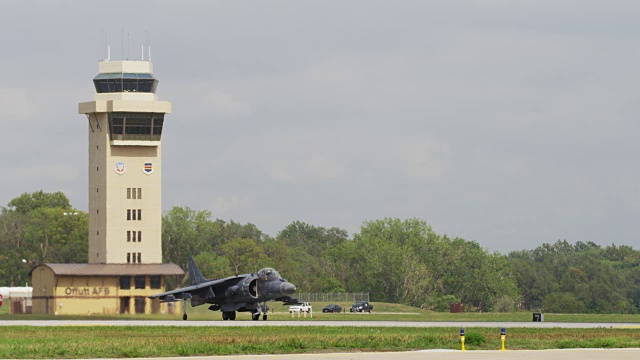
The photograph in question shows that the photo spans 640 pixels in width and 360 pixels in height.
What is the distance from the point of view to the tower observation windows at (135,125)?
400ft

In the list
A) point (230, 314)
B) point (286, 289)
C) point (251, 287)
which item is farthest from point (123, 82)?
point (286, 289)

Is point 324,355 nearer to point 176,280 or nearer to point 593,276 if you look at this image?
point 176,280

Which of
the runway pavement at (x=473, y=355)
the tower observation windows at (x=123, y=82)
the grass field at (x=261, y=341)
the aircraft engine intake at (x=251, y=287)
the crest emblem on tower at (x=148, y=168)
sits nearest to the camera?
the runway pavement at (x=473, y=355)

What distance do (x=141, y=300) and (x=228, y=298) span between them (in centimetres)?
4257

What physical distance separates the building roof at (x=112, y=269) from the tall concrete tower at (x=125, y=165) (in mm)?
1113

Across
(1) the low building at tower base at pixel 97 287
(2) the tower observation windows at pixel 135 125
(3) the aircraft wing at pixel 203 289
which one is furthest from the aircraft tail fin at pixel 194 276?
(2) the tower observation windows at pixel 135 125

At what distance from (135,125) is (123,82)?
4.86 meters

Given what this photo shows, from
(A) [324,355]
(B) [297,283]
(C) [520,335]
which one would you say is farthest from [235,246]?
(A) [324,355]

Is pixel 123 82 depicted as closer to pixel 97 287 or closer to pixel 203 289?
pixel 97 287

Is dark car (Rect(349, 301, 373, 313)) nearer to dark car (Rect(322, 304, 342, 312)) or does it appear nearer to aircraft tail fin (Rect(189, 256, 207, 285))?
dark car (Rect(322, 304, 342, 312))

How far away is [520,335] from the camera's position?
52.9 metres

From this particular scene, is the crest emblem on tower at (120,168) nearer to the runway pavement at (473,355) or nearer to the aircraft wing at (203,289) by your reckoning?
the aircraft wing at (203,289)

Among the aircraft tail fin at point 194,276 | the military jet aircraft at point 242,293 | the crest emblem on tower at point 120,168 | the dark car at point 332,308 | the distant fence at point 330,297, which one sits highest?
the crest emblem on tower at point 120,168

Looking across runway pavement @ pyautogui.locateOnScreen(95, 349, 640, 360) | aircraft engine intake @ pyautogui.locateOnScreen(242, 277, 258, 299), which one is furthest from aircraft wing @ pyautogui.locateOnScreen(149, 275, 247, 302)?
runway pavement @ pyautogui.locateOnScreen(95, 349, 640, 360)
